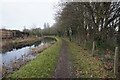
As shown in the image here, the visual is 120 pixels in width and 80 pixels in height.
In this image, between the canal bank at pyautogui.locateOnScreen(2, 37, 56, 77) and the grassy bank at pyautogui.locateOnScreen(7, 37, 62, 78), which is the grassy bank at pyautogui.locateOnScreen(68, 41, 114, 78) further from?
the canal bank at pyautogui.locateOnScreen(2, 37, 56, 77)

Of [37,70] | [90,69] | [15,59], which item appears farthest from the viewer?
[15,59]

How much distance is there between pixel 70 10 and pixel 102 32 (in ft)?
16.1

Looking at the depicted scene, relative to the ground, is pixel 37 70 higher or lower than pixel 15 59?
higher

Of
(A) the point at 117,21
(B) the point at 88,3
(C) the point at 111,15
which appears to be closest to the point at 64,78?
(B) the point at 88,3

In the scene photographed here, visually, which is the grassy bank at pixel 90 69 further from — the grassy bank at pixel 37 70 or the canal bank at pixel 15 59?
the canal bank at pixel 15 59

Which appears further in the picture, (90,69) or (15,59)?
(15,59)

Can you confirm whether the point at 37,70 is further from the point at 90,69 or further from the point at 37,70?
the point at 90,69

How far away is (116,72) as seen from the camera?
5.11 metres

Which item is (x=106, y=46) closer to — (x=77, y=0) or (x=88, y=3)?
(x=88, y=3)

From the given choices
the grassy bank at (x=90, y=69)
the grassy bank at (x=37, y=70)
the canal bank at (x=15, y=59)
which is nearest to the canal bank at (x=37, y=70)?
the grassy bank at (x=37, y=70)

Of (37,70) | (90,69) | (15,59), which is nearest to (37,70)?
(37,70)

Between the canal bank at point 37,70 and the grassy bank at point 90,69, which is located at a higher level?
the grassy bank at point 90,69

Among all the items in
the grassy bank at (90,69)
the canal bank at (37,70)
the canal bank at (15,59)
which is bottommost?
the canal bank at (15,59)

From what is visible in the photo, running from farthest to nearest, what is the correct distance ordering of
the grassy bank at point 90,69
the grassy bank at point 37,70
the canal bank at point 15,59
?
the canal bank at point 15,59, the grassy bank at point 37,70, the grassy bank at point 90,69
